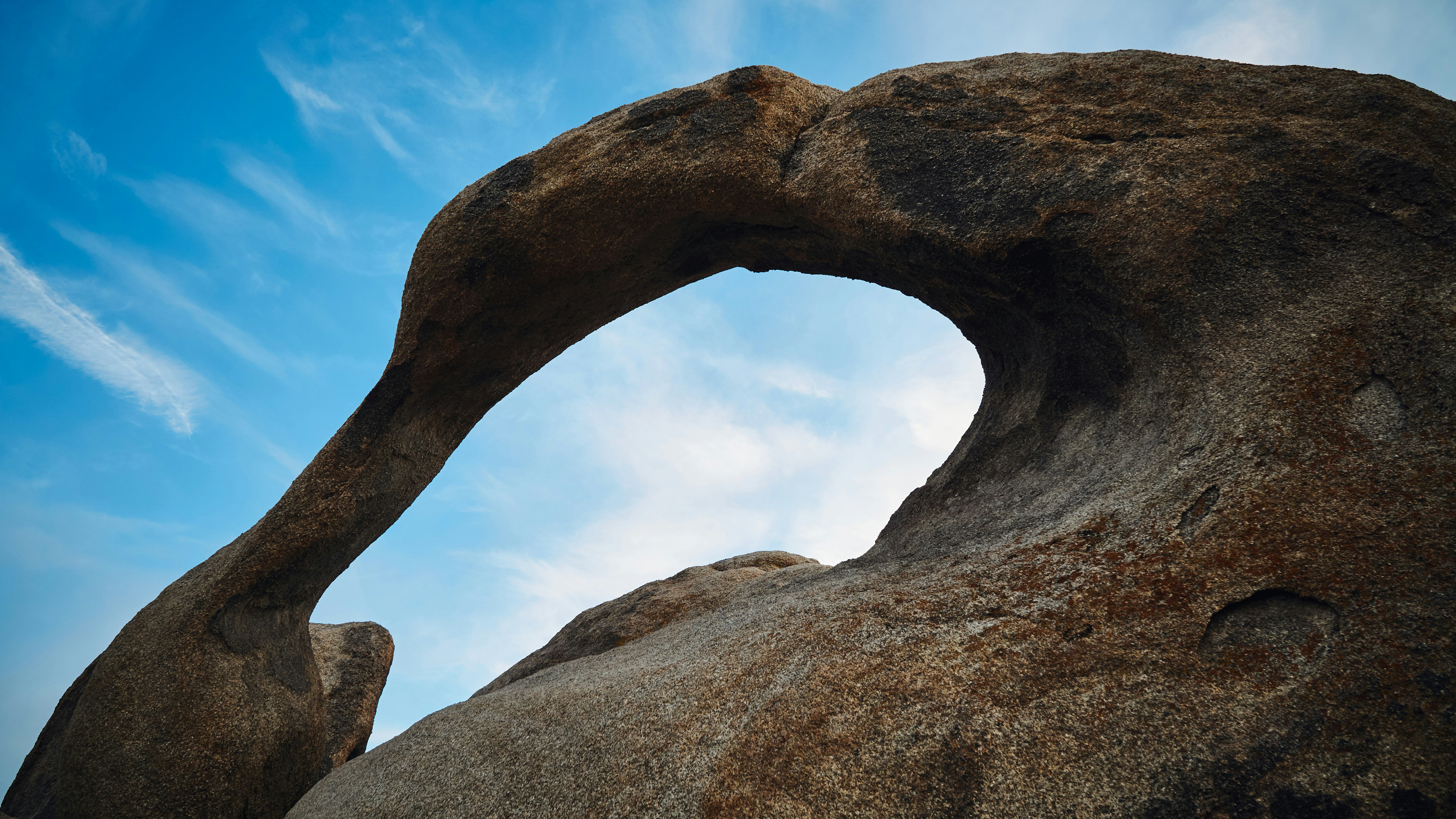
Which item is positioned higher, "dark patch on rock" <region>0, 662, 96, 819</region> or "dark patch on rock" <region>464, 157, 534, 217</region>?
"dark patch on rock" <region>464, 157, 534, 217</region>

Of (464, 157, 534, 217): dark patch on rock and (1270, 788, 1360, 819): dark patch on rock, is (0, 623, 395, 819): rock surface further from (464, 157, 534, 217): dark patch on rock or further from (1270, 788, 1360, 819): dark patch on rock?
(1270, 788, 1360, 819): dark patch on rock

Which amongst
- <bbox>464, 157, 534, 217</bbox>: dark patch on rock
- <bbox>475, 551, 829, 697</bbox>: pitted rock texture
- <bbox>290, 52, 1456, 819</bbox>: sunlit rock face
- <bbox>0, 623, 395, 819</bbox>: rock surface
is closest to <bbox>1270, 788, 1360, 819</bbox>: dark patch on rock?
<bbox>290, 52, 1456, 819</bbox>: sunlit rock face

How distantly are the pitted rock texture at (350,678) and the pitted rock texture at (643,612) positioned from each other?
162 centimetres

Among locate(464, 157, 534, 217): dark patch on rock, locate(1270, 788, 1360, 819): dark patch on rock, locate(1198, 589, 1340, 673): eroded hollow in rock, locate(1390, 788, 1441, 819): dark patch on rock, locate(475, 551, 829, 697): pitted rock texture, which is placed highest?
locate(464, 157, 534, 217): dark patch on rock

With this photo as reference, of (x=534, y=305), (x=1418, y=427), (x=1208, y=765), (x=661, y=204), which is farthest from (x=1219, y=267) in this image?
(x=534, y=305)

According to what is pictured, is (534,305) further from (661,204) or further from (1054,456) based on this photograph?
(1054,456)

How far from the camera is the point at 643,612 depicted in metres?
9.23

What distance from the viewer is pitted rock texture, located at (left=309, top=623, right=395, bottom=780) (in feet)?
30.7

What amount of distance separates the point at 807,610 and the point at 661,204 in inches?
152

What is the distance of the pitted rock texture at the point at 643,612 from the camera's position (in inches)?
346

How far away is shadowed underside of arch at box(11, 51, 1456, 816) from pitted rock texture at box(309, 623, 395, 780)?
5.42 ft

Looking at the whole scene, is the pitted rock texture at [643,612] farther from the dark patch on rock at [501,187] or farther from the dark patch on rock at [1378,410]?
the dark patch on rock at [1378,410]

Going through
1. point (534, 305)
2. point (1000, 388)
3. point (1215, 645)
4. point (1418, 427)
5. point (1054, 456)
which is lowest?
point (1215, 645)

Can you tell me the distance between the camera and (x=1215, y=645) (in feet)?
12.0
